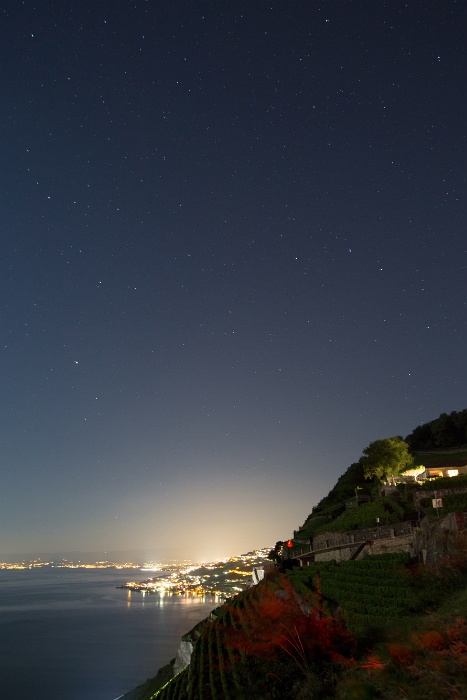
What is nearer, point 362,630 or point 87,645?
point 362,630

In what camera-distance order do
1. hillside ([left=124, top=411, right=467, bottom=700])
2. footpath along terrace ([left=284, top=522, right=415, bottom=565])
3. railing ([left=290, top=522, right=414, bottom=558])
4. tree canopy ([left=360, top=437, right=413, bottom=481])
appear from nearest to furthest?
hillside ([left=124, top=411, right=467, bottom=700]) < footpath along terrace ([left=284, top=522, right=415, bottom=565]) < railing ([left=290, top=522, right=414, bottom=558]) < tree canopy ([left=360, top=437, right=413, bottom=481])

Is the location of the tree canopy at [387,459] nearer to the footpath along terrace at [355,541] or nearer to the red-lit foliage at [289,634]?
the footpath along terrace at [355,541]

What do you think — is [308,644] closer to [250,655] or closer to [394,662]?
[250,655]

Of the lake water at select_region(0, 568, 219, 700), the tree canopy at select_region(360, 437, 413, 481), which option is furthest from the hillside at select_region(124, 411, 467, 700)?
the lake water at select_region(0, 568, 219, 700)

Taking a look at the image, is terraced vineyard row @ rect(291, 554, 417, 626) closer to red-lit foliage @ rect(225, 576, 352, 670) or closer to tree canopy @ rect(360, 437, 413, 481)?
red-lit foliage @ rect(225, 576, 352, 670)

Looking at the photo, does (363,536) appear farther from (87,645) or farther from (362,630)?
(87,645)

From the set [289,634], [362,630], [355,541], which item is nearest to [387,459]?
[355,541]

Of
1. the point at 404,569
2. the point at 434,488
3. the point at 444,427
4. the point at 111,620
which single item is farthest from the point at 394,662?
the point at 111,620
